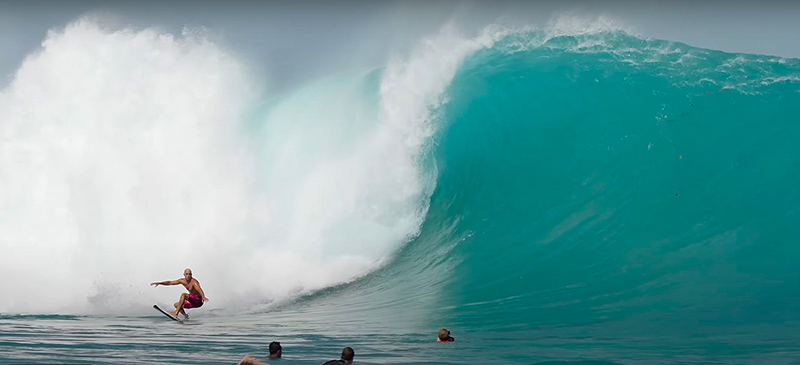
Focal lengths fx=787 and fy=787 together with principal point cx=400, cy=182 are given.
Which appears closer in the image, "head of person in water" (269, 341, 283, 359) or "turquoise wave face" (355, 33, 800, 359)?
"head of person in water" (269, 341, 283, 359)

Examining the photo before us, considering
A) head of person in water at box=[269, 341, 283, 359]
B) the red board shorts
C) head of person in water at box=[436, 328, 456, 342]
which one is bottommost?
head of person in water at box=[269, 341, 283, 359]

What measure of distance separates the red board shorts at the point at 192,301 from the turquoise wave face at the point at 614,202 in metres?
2.93

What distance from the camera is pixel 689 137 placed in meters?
14.8

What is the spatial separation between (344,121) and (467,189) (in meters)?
3.94

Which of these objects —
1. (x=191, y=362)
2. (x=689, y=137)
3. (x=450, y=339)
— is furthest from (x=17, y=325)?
(x=689, y=137)

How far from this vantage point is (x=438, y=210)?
14.6 metres

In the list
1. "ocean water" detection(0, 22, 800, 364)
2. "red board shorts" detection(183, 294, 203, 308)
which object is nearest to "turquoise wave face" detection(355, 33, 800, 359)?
"ocean water" detection(0, 22, 800, 364)

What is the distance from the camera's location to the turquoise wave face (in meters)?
9.66

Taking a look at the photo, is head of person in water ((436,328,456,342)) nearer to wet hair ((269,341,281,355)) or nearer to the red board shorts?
wet hair ((269,341,281,355))

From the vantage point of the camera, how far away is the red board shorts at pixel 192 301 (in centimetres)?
1101

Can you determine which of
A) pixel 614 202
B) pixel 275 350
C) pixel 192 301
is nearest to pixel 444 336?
pixel 275 350

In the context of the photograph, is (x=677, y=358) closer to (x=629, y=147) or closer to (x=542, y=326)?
(x=542, y=326)

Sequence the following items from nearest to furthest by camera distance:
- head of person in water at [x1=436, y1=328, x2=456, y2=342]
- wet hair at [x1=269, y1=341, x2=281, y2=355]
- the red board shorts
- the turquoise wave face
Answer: wet hair at [x1=269, y1=341, x2=281, y2=355] → head of person in water at [x1=436, y1=328, x2=456, y2=342] → the turquoise wave face → the red board shorts

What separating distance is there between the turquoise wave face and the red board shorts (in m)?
2.93
